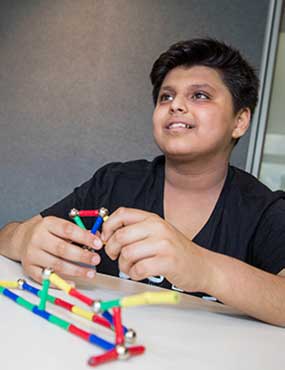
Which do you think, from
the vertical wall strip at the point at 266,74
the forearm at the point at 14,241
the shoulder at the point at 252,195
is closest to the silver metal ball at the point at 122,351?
the forearm at the point at 14,241

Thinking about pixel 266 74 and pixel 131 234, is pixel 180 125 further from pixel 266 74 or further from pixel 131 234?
pixel 266 74

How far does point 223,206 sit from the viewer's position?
107 centimetres

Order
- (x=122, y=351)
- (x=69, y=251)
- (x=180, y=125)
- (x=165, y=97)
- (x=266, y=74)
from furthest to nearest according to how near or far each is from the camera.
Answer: (x=266, y=74)
(x=165, y=97)
(x=180, y=125)
(x=69, y=251)
(x=122, y=351)

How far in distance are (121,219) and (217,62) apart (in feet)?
2.13

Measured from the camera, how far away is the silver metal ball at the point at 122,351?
473mm

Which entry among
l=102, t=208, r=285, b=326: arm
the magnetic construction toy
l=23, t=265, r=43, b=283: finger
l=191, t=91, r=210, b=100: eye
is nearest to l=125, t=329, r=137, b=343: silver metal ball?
the magnetic construction toy

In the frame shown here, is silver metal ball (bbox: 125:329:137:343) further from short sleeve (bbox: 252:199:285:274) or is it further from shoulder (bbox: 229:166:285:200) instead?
shoulder (bbox: 229:166:285:200)

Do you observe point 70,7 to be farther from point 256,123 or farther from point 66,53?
point 256,123

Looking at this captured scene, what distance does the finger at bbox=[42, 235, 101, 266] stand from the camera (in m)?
0.71

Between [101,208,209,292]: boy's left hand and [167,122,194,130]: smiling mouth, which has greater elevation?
[167,122,194,130]: smiling mouth

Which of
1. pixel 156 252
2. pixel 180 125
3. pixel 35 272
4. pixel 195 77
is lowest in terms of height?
pixel 35 272

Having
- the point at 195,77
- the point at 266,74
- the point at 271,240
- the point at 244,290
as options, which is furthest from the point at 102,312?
the point at 266,74

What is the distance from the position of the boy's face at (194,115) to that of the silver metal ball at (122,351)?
0.63 metres

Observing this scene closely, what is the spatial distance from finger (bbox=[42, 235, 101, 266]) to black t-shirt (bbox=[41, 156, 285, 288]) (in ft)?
0.94
